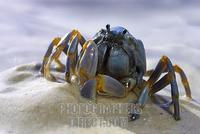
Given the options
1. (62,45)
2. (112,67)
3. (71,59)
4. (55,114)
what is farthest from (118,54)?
(55,114)

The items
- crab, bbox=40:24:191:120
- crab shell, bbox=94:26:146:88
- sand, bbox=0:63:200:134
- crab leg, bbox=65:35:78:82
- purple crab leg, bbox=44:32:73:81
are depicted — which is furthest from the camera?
purple crab leg, bbox=44:32:73:81

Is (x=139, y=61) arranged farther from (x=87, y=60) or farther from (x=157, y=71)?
Result: (x=87, y=60)

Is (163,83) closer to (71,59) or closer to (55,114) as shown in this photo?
(71,59)

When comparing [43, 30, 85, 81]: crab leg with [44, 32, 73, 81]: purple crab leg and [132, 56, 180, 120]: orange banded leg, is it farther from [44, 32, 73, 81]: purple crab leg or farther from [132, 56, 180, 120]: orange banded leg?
[132, 56, 180, 120]: orange banded leg

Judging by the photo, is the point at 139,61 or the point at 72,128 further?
the point at 139,61

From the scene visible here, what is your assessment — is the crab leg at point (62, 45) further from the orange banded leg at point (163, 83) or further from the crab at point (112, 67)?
the orange banded leg at point (163, 83)

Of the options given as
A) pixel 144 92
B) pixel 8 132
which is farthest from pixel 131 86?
pixel 8 132

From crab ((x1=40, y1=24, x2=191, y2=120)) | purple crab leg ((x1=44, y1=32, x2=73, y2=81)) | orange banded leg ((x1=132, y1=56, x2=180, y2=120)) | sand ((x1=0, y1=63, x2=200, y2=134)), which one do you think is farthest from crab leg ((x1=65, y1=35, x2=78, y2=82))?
orange banded leg ((x1=132, y1=56, x2=180, y2=120))
